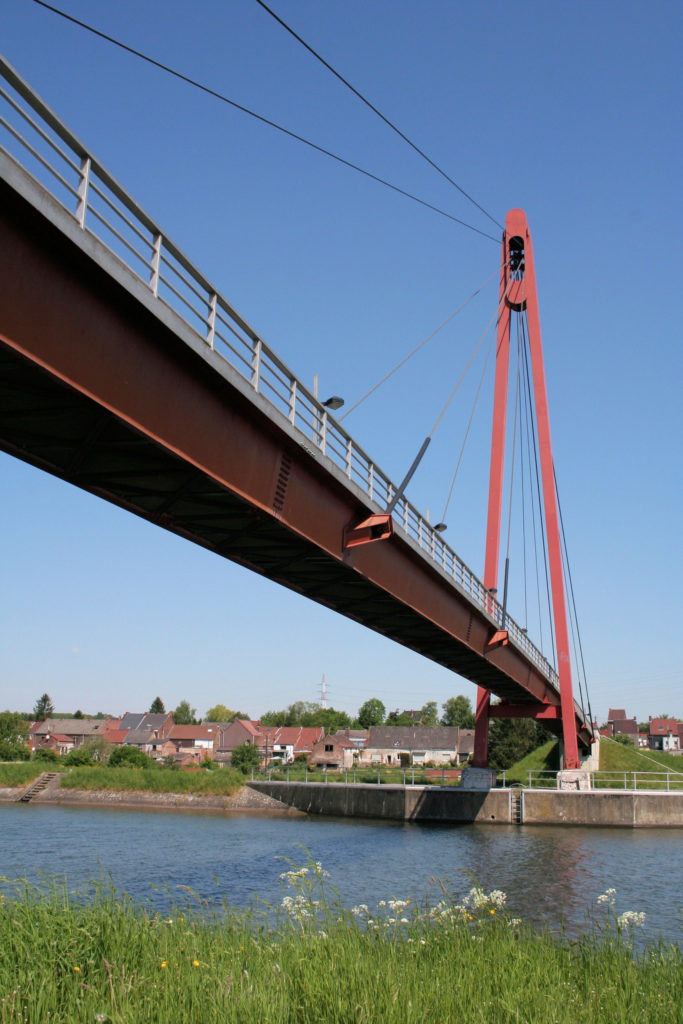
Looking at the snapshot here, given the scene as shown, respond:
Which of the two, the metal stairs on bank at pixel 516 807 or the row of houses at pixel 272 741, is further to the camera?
the row of houses at pixel 272 741

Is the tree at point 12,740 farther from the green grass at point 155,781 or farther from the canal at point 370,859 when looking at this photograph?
the canal at point 370,859

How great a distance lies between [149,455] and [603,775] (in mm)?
51379

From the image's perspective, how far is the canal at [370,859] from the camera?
19625 millimetres

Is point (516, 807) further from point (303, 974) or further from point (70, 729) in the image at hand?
point (70, 729)

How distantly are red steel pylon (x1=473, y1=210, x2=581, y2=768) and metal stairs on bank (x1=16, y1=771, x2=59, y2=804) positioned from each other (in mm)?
36070

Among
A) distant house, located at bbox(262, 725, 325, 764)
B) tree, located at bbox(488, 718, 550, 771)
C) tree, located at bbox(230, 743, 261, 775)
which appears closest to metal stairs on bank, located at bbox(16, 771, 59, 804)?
tree, located at bbox(230, 743, 261, 775)

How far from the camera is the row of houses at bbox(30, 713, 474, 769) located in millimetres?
117000

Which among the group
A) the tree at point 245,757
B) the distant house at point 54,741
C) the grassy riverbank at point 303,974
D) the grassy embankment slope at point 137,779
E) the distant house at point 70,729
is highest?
the grassy riverbank at point 303,974

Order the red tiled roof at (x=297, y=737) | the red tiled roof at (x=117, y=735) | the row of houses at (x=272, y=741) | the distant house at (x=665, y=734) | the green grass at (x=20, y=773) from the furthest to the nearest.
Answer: the distant house at (x=665, y=734) < the red tiled roof at (x=297, y=737) < the red tiled roof at (x=117, y=735) < the row of houses at (x=272, y=741) < the green grass at (x=20, y=773)

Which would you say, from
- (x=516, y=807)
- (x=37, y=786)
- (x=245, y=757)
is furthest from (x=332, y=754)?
(x=516, y=807)

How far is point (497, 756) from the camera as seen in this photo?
82.4m

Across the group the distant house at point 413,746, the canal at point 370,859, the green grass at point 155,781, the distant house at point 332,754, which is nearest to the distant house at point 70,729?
the distant house at point 332,754

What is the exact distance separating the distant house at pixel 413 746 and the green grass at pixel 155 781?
194 feet

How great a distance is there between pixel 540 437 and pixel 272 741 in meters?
105
